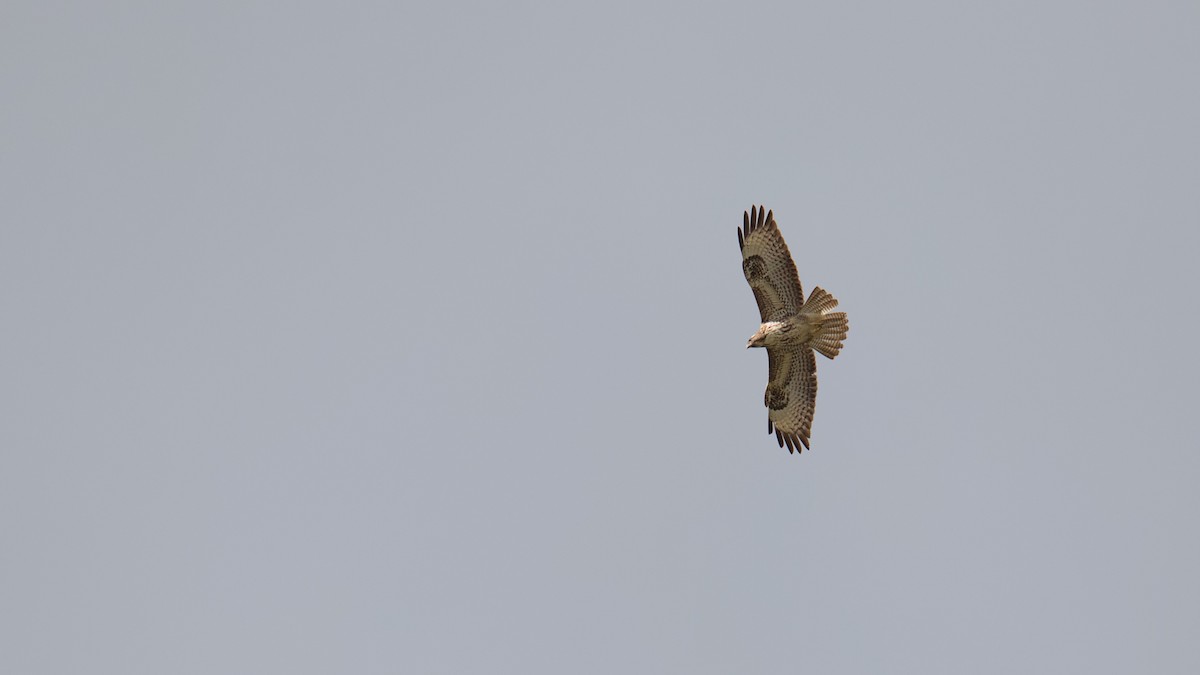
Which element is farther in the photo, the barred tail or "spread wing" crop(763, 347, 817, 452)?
"spread wing" crop(763, 347, 817, 452)

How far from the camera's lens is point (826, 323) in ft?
90.9

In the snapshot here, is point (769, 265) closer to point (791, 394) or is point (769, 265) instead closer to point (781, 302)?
point (781, 302)

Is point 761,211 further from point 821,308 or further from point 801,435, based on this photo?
point 801,435

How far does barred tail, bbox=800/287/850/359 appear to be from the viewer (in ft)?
90.3

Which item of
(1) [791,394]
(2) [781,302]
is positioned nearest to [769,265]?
(2) [781,302]

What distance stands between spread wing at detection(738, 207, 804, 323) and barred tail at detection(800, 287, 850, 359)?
0.36 meters

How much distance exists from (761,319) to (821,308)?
1.33m

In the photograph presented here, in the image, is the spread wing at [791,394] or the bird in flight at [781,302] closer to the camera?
the bird in flight at [781,302]

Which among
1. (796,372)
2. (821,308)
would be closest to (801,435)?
(796,372)

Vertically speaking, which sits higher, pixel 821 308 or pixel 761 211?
pixel 761 211

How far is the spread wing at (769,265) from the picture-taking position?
2786 cm

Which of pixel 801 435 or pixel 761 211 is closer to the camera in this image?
pixel 761 211

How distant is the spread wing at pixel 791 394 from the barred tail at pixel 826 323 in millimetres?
726

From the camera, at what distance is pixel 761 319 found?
28391 millimetres
